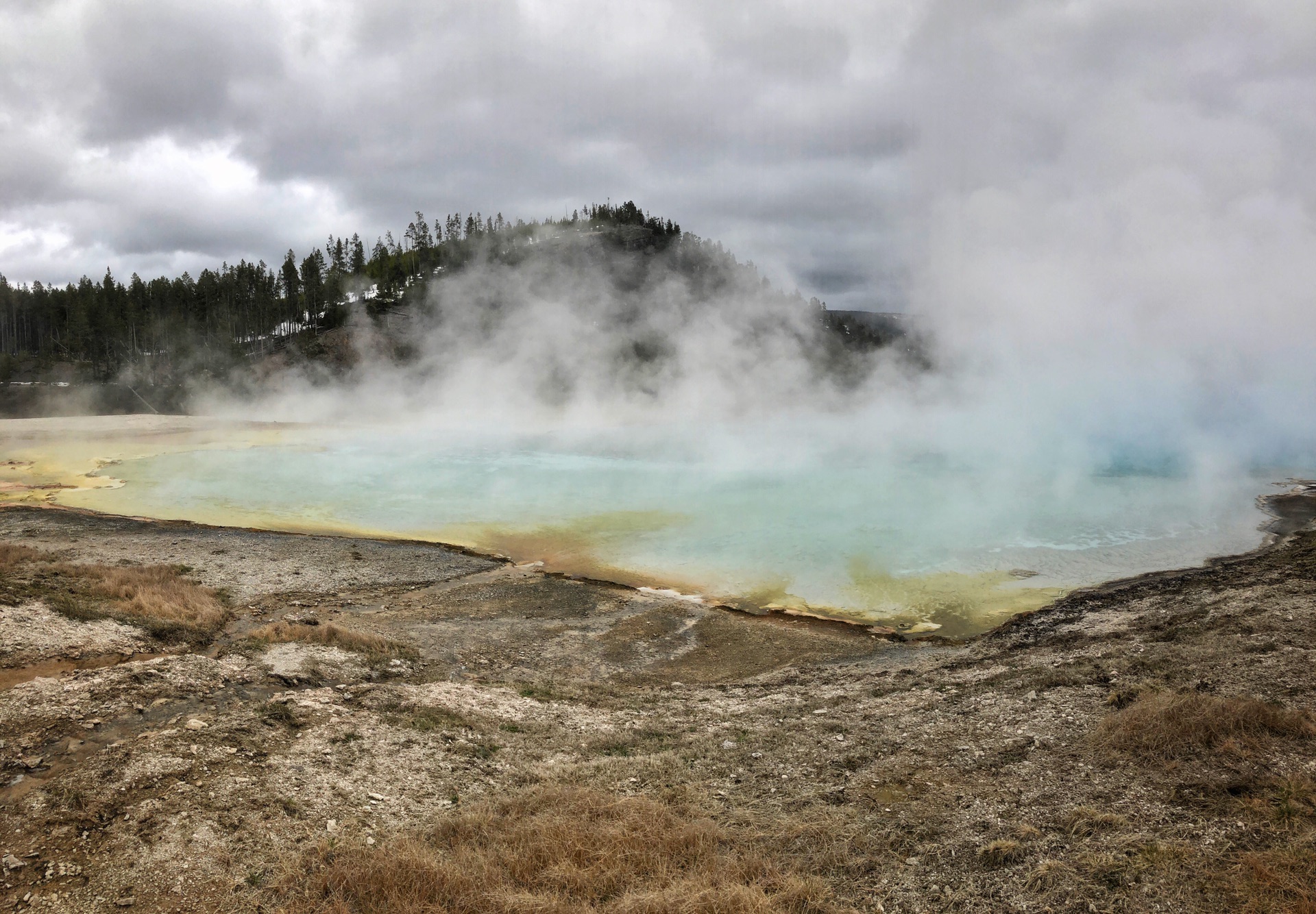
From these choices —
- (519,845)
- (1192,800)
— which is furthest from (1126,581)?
(519,845)

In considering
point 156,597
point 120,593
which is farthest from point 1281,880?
point 120,593

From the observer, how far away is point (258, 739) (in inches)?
303

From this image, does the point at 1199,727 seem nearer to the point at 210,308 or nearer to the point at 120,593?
the point at 120,593

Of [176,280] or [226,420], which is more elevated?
[176,280]

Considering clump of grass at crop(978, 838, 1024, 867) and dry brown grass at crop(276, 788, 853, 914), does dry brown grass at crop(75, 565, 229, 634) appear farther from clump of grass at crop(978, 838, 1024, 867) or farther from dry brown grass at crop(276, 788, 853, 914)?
clump of grass at crop(978, 838, 1024, 867)

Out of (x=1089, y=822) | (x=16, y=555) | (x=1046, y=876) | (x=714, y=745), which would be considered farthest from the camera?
(x=16, y=555)

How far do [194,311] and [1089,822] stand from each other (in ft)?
320

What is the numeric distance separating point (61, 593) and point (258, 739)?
7.26 meters

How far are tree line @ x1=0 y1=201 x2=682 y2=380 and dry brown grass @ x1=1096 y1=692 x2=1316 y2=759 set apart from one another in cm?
8305

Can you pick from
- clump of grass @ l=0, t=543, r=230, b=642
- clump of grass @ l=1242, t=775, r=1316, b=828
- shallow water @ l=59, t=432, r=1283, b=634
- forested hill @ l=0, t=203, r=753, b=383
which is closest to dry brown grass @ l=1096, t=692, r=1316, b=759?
clump of grass @ l=1242, t=775, r=1316, b=828

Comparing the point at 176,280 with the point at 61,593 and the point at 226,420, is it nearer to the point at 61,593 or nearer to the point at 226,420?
the point at 226,420

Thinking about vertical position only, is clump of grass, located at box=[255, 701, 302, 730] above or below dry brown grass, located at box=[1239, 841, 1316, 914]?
below

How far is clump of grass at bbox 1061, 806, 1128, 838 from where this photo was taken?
5.97 metres

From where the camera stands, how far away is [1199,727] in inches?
283
